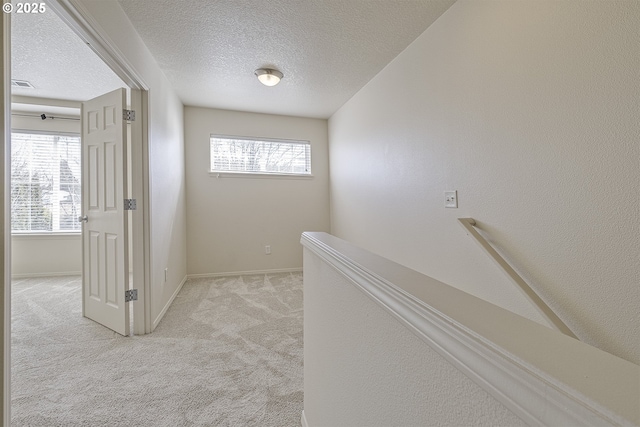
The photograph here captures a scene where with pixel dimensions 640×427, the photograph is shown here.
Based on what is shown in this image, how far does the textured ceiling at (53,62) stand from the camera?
7.18 ft

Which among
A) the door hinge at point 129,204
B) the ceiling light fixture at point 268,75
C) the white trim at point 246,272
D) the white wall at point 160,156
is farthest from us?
the white trim at point 246,272

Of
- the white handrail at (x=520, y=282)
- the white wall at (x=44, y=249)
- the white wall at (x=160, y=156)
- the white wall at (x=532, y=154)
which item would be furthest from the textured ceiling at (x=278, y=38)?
the white wall at (x=44, y=249)

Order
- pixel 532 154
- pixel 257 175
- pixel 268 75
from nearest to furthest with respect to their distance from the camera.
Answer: pixel 532 154 → pixel 268 75 → pixel 257 175

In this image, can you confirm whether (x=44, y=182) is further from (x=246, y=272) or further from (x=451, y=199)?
(x=451, y=199)

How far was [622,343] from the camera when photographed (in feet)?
3.58

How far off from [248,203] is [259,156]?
73cm

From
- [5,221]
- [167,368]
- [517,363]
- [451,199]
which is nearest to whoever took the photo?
[517,363]

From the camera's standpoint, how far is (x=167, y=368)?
1762 mm

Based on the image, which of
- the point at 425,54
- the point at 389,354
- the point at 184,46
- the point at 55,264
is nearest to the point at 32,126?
the point at 55,264

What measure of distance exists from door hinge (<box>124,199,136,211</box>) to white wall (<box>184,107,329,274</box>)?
63.4 inches

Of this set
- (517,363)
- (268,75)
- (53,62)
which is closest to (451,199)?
(517,363)

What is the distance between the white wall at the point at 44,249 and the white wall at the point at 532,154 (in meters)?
4.65

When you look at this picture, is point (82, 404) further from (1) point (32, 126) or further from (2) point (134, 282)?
(1) point (32, 126)

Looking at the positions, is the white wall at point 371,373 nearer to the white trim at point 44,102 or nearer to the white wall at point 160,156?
the white wall at point 160,156
